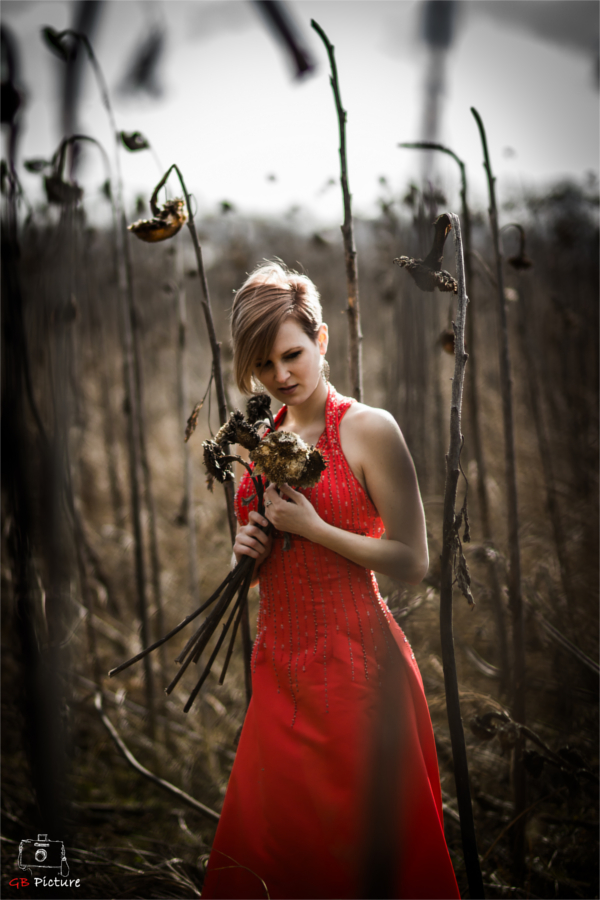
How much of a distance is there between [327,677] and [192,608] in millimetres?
1828

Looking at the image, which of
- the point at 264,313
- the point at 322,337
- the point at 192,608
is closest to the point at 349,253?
the point at 322,337

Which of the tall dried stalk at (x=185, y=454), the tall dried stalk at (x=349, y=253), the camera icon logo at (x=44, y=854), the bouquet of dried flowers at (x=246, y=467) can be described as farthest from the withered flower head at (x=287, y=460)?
the camera icon logo at (x=44, y=854)

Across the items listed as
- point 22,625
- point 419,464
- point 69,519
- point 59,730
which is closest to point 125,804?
point 59,730

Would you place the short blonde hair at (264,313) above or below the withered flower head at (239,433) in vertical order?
above

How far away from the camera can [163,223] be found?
1.12 metres

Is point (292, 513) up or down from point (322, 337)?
down

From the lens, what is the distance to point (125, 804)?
209 centimetres

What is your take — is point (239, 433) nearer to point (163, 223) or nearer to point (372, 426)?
point (372, 426)

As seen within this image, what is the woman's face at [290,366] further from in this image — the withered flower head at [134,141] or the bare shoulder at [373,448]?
the withered flower head at [134,141]

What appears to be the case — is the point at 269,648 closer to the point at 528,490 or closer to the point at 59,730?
the point at 59,730

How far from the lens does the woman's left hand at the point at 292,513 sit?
100cm

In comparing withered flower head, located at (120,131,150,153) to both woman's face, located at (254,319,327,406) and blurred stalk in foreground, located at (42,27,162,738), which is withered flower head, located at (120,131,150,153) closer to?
blurred stalk in foreground, located at (42,27,162,738)

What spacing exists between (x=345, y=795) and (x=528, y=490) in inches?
120

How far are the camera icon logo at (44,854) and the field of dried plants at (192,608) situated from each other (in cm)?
4
